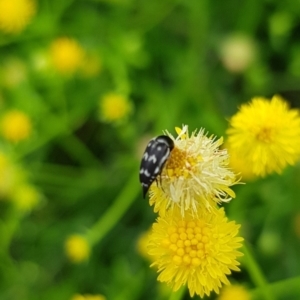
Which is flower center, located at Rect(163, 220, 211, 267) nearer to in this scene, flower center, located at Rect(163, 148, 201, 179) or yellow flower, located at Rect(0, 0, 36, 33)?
flower center, located at Rect(163, 148, 201, 179)

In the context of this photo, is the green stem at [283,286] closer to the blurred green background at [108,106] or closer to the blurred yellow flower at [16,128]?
the blurred green background at [108,106]

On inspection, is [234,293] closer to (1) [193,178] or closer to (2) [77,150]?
(1) [193,178]

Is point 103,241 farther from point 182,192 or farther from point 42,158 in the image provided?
point 182,192

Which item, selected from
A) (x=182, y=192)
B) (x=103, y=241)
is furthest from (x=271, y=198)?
(x=182, y=192)

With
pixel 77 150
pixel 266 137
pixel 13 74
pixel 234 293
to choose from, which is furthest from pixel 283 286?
pixel 13 74

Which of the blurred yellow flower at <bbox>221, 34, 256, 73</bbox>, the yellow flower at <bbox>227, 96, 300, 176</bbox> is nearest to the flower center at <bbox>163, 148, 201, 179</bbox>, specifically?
the yellow flower at <bbox>227, 96, 300, 176</bbox>

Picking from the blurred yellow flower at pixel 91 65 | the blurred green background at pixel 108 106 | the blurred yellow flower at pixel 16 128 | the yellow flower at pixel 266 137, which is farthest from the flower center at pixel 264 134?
the blurred yellow flower at pixel 91 65

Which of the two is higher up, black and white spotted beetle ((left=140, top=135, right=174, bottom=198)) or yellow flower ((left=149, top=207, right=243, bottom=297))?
black and white spotted beetle ((left=140, top=135, right=174, bottom=198))

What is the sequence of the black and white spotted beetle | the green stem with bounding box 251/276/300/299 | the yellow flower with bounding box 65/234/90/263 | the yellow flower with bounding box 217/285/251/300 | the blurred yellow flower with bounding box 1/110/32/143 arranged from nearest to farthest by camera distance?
the black and white spotted beetle
the green stem with bounding box 251/276/300/299
the yellow flower with bounding box 217/285/251/300
the yellow flower with bounding box 65/234/90/263
the blurred yellow flower with bounding box 1/110/32/143
